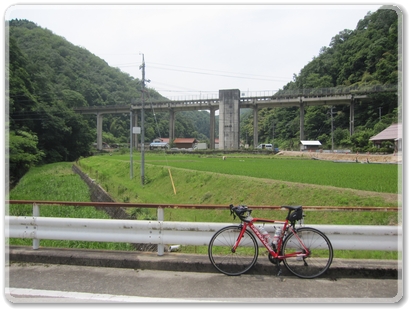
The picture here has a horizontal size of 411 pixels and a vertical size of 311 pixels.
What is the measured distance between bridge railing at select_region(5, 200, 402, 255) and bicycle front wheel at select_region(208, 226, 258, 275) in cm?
15

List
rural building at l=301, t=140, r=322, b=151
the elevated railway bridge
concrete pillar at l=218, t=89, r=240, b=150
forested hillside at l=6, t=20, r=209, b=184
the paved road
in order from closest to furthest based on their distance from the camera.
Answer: the paved road
forested hillside at l=6, t=20, r=209, b=184
rural building at l=301, t=140, r=322, b=151
the elevated railway bridge
concrete pillar at l=218, t=89, r=240, b=150

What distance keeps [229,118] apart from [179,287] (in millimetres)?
65197

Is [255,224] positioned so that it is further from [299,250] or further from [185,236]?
[185,236]

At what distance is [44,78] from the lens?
157 feet

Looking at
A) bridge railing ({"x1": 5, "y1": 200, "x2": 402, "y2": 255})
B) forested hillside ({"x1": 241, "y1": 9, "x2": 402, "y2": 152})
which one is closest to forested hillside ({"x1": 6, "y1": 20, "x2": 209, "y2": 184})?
bridge railing ({"x1": 5, "y1": 200, "x2": 402, "y2": 255})

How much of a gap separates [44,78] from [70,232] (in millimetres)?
50893

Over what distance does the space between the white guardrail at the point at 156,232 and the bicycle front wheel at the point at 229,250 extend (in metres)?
0.16

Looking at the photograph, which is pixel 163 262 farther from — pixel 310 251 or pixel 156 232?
pixel 310 251

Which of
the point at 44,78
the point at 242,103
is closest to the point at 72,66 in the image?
the point at 44,78

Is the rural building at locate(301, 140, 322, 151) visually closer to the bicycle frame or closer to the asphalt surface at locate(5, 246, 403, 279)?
the asphalt surface at locate(5, 246, 403, 279)

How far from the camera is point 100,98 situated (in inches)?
3137

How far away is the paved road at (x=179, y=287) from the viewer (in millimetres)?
3633

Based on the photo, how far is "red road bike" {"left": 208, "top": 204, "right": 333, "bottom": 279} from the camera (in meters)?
4.20

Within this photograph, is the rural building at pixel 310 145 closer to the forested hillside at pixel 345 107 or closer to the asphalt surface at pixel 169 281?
the forested hillside at pixel 345 107
